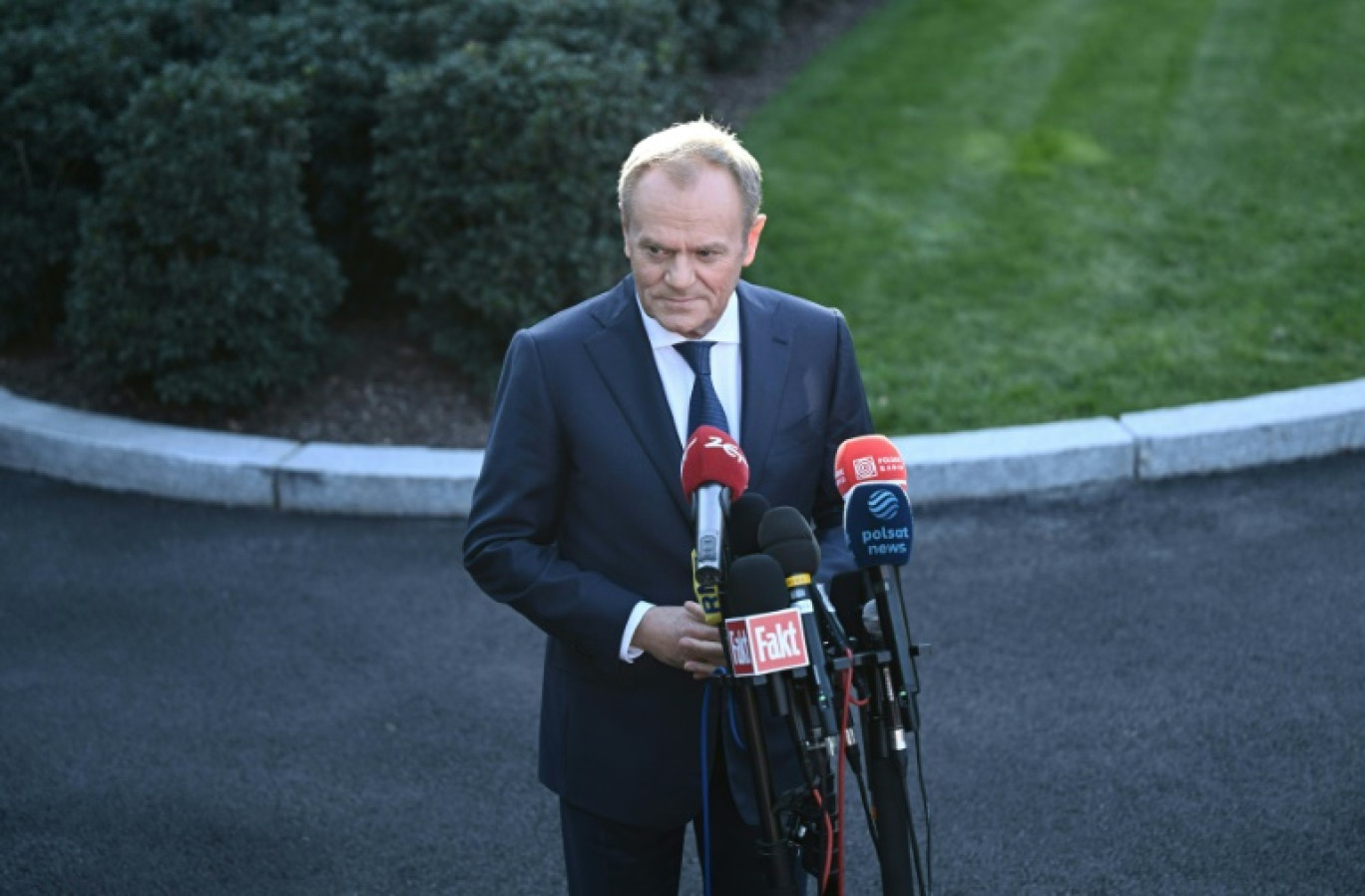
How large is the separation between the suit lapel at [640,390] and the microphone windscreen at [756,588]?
662 millimetres

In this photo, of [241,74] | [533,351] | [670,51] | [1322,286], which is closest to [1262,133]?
[1322,286]

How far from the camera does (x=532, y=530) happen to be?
3133mm

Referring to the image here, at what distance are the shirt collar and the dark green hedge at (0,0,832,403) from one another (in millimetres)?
4883

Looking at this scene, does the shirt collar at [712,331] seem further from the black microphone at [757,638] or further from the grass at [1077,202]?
the grass at [1077,202]

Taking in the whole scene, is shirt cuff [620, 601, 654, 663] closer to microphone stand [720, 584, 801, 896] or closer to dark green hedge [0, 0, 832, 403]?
microphone stand [720, 584, 801, 896]

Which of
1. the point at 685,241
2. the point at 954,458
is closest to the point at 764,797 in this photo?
the point at 685,241

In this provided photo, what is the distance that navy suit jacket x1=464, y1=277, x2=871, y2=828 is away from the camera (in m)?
3.10

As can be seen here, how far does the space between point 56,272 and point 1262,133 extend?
780 cm

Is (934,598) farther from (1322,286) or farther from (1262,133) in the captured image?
(1262,133)

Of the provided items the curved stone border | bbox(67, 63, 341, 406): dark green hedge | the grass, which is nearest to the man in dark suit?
the curved stone border

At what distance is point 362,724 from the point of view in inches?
221

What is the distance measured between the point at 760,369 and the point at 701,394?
0.18 m

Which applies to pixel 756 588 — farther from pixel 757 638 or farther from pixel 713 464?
pixel 713 464

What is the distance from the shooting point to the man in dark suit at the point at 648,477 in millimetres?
2979
